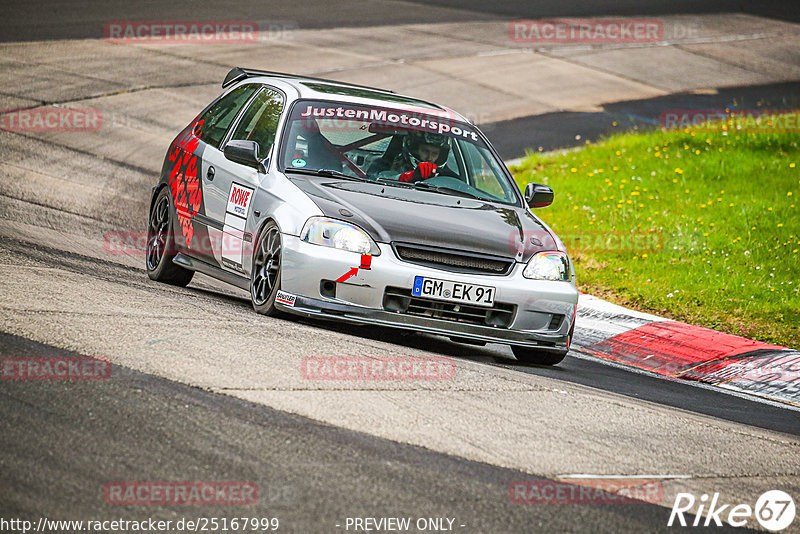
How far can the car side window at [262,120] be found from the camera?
28.3 feet

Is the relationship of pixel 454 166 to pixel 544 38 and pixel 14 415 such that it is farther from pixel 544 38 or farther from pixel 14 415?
pixel 544 38

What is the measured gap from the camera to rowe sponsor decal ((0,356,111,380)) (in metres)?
5.43

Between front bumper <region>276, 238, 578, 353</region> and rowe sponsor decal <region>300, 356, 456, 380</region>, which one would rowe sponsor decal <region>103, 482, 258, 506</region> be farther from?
front bumper <region>276, 238, 578, 353</region>

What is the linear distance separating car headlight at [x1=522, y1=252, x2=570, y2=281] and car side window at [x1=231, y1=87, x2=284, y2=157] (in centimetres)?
212

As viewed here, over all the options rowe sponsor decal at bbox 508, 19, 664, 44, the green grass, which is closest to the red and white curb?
the green grass

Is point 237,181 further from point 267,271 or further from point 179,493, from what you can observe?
point 179,493

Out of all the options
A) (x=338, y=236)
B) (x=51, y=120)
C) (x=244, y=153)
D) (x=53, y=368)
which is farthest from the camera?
(x=51, y=120)

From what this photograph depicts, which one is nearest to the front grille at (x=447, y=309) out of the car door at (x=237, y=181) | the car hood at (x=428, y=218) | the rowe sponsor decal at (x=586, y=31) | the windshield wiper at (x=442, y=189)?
the car hood at (x=428, y=218)

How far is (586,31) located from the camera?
30.9m

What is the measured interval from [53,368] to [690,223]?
8.84m

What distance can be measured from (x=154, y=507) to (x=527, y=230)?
441cm

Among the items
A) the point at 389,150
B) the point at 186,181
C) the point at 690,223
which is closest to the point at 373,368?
the point at 389,150

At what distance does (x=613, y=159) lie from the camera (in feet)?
54.9

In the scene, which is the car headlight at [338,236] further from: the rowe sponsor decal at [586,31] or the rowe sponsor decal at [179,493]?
the rowe sponsor decal at [586,31]
